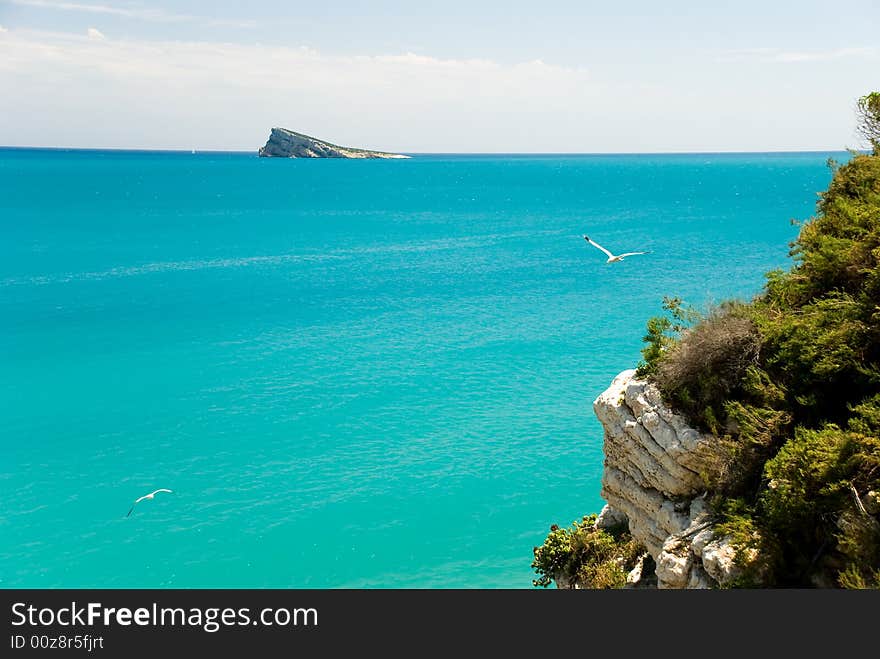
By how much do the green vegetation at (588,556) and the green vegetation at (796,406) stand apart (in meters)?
0.07

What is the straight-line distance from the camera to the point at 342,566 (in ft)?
99.7

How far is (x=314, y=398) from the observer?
149ft

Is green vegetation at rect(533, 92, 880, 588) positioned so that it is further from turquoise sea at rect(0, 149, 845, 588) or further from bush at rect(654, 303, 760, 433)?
turquoise sea at rect(0, 149, 845, 588)

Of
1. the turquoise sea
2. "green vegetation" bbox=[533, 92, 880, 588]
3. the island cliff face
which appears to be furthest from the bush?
the turquoise sea

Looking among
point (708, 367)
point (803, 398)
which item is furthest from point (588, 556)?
point (803, 398)

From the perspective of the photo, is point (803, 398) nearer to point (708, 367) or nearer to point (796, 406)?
point (796, 406)

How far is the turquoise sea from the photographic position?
103ft

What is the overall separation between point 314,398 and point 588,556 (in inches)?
1011

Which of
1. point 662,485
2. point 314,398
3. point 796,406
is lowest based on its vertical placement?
point 314,398

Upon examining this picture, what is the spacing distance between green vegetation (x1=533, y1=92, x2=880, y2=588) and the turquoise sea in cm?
1230

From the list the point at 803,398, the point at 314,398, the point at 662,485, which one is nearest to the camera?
the point at 803,398

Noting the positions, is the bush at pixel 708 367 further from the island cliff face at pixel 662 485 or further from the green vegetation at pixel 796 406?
the island cliff face at pixel 662 485

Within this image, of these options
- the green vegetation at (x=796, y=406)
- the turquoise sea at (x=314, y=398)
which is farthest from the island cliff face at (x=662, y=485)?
the turquoise sea at (x=314, y=398)
